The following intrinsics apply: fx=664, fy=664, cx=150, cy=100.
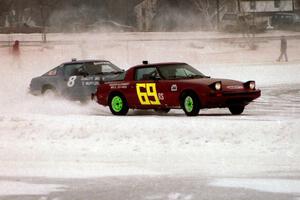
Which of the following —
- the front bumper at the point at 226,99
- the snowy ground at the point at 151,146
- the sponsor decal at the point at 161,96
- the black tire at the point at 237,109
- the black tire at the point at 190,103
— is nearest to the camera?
the snowy ground at the point at 151,146

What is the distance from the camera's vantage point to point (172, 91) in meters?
14.2

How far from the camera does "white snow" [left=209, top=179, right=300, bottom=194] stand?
7.14m

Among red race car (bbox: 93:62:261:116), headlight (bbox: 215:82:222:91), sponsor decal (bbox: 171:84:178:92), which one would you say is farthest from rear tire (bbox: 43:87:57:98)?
headlight (bbox: 215:82:222:91)

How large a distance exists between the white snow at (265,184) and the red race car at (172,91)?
607 centimetres

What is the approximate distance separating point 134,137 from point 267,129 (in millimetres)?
Result: 2163

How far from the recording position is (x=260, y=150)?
369 inches

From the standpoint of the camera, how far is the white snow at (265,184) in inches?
281

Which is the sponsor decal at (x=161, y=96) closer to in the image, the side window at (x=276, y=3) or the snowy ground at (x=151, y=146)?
the snowy ground at (x=151, y=146)

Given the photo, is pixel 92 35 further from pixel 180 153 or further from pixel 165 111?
pixel 180 153

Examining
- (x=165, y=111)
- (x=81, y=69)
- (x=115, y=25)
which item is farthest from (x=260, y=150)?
(x=115, y=25)

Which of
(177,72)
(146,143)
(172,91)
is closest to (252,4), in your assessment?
(177,72)

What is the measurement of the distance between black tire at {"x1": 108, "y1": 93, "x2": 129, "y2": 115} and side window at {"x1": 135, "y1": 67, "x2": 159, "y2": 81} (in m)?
0.63

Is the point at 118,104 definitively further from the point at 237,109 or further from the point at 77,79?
the point at 77,79

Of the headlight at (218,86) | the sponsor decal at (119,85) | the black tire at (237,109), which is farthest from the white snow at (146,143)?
the headlight at (218,86)
